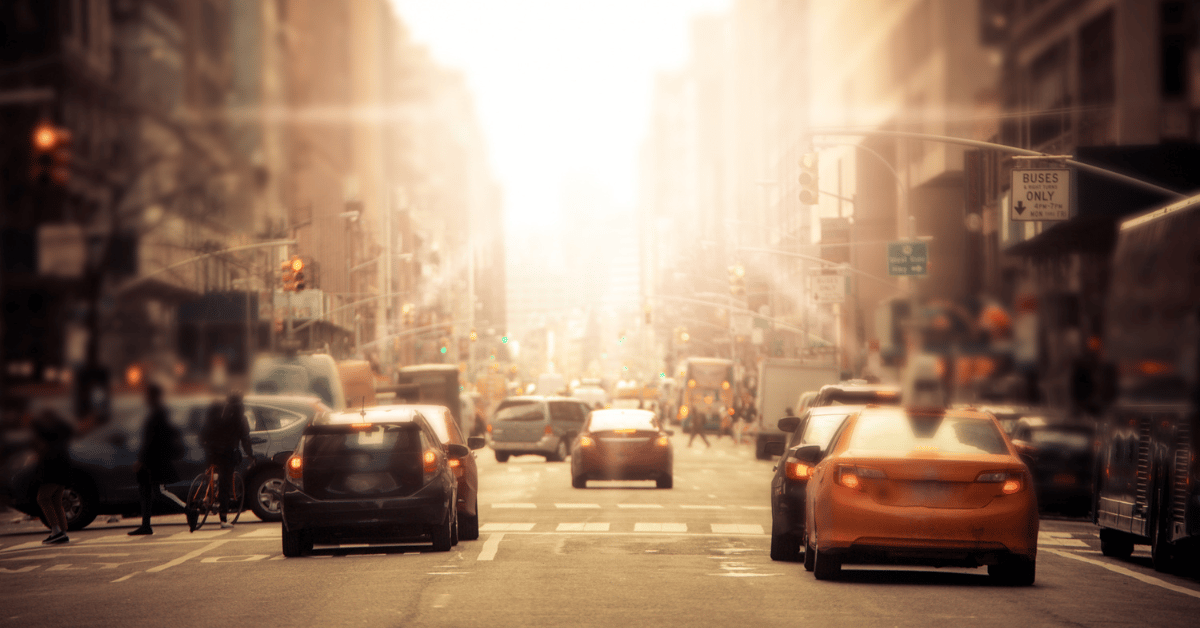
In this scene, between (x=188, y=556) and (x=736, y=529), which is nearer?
(x=188, y=556)

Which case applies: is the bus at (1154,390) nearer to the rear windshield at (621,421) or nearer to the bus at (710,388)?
the rear windshield at (621,421)

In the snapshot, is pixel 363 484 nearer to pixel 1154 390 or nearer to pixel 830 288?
pixel 1154 390

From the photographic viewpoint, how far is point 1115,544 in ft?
55.7

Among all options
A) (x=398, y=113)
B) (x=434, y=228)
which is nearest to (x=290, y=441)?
(x=398, y=113)

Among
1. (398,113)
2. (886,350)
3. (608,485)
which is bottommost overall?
(608,485)

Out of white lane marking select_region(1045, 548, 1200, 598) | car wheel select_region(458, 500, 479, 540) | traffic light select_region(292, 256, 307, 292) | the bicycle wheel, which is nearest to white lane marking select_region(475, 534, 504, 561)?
car wheel select_region(458, 500, 479, 540)

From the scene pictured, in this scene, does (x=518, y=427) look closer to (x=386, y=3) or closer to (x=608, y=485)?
(x=608, y=485)

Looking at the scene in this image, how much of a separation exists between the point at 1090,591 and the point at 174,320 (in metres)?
11.6

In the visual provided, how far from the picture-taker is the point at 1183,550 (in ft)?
48.5

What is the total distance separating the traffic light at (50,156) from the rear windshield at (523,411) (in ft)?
77.8

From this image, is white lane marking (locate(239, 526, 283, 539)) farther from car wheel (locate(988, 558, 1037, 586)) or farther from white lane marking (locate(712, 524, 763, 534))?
car wheel (locate(988, 558, 1037, 586))

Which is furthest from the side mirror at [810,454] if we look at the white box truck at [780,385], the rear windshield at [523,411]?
the white box truck at [780,385]

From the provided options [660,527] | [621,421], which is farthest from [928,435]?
[621,421]

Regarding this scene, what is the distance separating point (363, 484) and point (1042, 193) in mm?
13745
